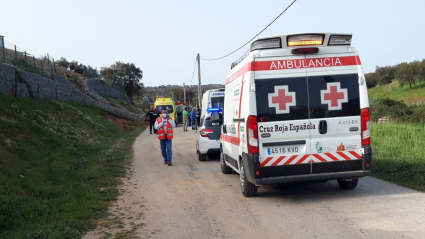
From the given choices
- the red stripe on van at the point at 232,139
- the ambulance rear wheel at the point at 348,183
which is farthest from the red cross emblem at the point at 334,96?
the red stripe on van at the point at 232,139

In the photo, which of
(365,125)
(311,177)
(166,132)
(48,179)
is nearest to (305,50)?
(365,125)

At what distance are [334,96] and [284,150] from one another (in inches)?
52.5

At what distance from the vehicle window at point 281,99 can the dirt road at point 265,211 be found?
1.59 m

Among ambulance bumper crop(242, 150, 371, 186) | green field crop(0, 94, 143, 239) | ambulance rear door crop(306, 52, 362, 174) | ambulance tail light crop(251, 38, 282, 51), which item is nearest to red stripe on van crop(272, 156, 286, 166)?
ambulance bumper crop(242, 150, 371, 186)

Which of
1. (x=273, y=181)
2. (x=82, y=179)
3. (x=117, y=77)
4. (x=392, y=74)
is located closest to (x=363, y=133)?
(x=273, y=181)

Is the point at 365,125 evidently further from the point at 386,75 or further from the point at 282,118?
the point at 386,75

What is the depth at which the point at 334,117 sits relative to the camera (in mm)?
7824

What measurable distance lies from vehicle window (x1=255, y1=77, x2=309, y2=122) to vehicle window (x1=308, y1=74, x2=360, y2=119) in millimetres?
147

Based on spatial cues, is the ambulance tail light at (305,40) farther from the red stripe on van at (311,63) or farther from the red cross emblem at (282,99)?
the red cross emblem at (282,99)

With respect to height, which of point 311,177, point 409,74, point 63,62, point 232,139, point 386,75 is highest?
point 63,62

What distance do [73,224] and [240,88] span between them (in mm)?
3876

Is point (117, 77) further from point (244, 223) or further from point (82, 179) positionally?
point (244, 223)

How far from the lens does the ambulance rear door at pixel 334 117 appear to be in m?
7.83

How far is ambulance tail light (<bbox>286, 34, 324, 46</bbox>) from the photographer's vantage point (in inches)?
314
